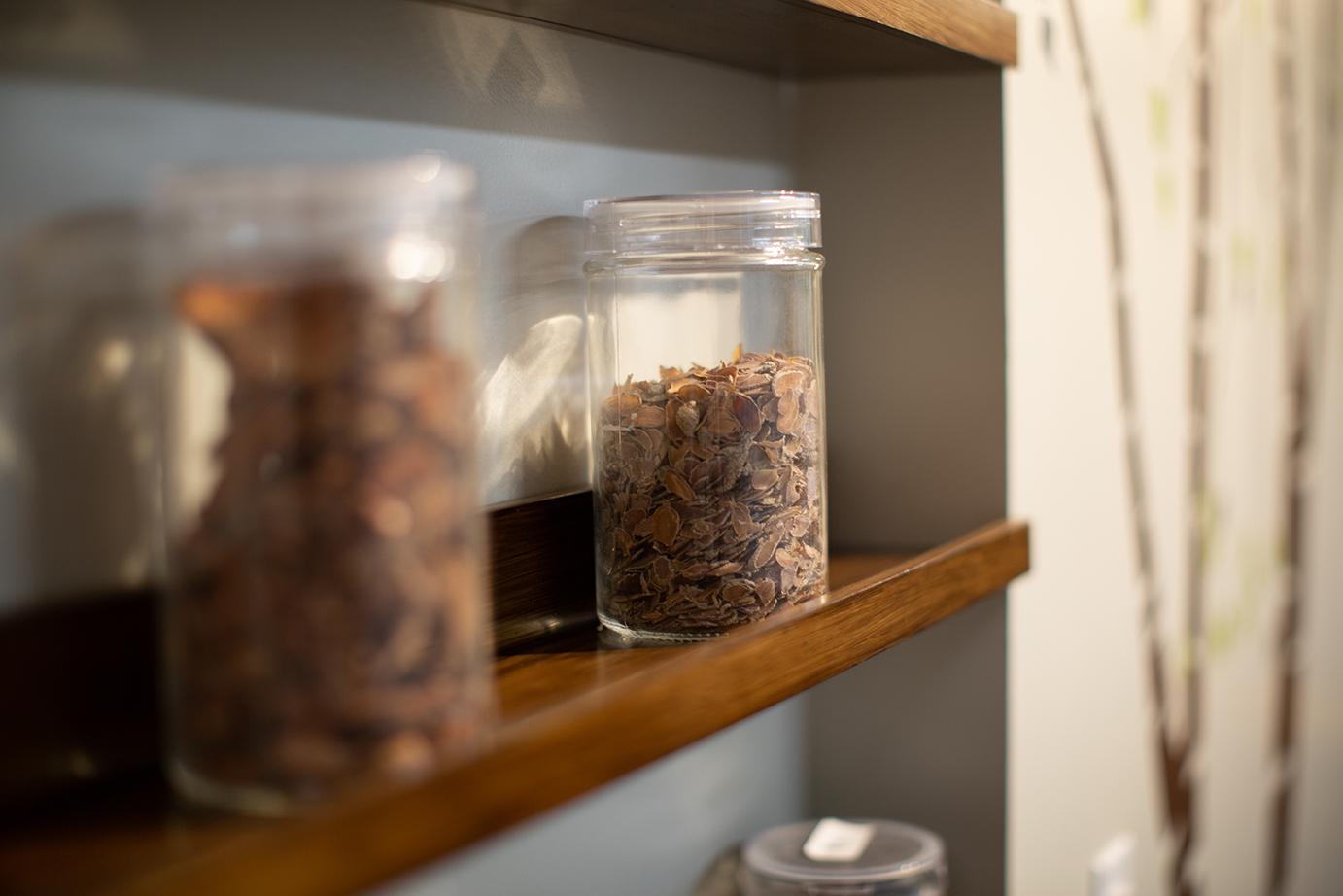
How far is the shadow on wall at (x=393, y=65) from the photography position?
1.80ft

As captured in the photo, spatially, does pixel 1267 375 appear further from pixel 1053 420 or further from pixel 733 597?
pixel 733 597

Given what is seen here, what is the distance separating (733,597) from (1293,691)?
59.0 inches

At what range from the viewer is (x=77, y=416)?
0.53m

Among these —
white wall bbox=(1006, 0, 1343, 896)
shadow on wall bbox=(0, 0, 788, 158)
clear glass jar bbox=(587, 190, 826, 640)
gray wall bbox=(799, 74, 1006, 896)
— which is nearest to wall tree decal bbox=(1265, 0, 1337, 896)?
white wall bbox=(1006, 0, 1343, 896)

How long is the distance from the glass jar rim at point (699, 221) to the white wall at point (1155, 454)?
340 mm

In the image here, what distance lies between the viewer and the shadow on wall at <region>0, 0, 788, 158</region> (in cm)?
55

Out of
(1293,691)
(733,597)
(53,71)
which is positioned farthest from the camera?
(1293,691)

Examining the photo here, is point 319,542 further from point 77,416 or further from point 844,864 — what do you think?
point 844,864

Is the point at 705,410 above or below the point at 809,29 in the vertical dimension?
below

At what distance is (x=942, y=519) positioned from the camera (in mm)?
1059

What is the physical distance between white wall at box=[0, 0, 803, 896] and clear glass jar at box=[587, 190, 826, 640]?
0.07 metres

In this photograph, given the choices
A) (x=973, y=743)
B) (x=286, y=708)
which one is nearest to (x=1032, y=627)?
(x=973, y=743)

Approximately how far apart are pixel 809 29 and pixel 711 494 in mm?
307

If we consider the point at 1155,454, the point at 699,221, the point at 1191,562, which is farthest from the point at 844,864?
the point at 1191,562
